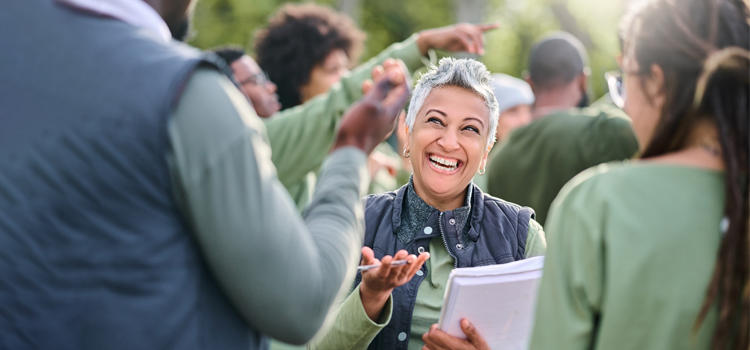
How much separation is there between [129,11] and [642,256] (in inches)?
45.8

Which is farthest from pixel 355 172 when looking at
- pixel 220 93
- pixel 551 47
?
pixel 551 47

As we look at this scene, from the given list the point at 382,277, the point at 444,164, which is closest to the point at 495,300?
the point at 382,277

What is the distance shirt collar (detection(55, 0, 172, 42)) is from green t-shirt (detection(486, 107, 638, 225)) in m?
2.85

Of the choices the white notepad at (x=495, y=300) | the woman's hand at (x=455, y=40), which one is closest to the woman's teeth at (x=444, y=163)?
the white notepad at (x=495, y=300)

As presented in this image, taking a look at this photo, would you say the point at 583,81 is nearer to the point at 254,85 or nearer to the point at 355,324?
the point at 254,85

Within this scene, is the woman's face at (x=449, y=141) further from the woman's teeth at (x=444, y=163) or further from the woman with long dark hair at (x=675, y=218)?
the woman with long dark hair at (x=675, y=218)

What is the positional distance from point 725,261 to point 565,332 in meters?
0.36

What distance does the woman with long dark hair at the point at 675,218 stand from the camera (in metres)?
1.77

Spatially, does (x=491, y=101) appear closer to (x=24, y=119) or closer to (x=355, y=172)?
(x=355, y=172)

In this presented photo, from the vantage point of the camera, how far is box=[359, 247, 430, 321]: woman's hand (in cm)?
241

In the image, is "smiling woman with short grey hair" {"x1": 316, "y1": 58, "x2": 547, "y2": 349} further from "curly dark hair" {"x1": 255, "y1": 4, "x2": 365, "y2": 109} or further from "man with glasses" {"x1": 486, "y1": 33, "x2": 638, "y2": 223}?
"curly dark hair" {"x1": 255, "y1": 4, "x2": 365, "y2": 109}

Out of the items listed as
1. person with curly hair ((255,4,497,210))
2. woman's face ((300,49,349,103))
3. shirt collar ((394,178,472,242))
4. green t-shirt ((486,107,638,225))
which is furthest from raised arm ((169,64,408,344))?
woman's face ((300,49,349,103))

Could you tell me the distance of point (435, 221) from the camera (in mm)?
3049

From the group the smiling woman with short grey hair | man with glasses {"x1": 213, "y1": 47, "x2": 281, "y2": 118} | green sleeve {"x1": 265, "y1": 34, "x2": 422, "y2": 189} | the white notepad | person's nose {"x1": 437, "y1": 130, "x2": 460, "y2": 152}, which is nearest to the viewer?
the white notepad
